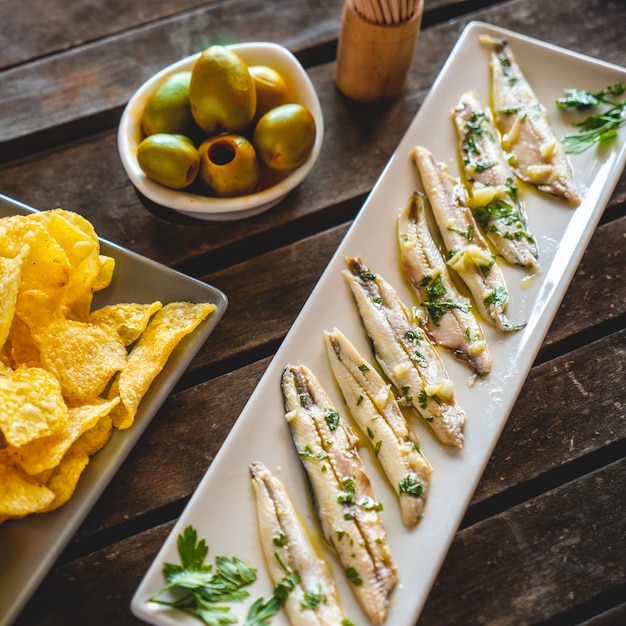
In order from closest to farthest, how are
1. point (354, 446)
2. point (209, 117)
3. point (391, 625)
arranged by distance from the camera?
1. point (391, 625)
2. point (354, 446)
3. point (209, 117)

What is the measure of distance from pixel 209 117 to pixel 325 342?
1.79 ft

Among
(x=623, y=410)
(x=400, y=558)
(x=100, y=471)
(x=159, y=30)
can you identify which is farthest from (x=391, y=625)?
(x=159, y=30)

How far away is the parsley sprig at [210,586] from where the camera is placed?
1.21 metres

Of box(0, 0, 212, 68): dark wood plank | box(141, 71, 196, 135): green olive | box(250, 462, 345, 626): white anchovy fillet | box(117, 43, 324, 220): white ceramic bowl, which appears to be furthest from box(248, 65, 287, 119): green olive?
box(250, 462, 345, 626): white anchovy fillet

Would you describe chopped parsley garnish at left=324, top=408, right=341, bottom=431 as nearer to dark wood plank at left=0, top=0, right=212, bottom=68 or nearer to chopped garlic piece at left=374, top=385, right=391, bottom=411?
chopped garlic piece at left=374, top=385, right=391, bottom=411

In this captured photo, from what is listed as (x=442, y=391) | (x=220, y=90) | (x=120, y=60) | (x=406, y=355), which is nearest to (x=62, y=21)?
(x=120, y=60)

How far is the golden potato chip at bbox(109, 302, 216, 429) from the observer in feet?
4.44

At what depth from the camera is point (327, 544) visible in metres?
1.31

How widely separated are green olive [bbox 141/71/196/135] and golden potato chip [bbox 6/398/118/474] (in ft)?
2.18

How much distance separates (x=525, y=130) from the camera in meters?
1.78

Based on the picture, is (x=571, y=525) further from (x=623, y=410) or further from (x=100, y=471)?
(x=100, y=471)

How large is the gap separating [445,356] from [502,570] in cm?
43

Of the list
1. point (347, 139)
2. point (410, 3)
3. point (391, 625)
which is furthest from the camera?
point (347, 139)

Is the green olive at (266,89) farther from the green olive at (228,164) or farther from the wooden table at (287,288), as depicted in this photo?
the wooden table at (287,288)
